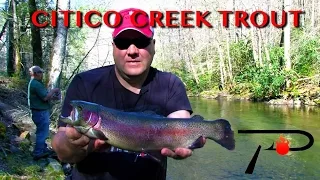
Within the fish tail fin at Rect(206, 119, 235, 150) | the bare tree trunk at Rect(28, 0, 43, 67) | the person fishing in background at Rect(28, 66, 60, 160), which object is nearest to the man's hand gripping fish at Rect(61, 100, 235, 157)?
the fish tail fin at Rect(206, 119, 235, 150)

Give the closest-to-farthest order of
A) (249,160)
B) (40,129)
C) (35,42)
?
(40,129), (249,160), (35,42)

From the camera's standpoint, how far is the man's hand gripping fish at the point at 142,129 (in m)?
1.97

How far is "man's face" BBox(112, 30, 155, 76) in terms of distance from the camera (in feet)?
7.34

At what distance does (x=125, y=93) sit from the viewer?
7.48 feet

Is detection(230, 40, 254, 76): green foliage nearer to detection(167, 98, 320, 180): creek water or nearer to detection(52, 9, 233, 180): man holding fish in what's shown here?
detection(167, 98, 320, 180): creek water

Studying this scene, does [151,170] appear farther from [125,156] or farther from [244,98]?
[244,98]

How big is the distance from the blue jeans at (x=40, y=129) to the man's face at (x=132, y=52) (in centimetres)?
502

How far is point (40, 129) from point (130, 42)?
5.18m

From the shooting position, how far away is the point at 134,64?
7.39ft

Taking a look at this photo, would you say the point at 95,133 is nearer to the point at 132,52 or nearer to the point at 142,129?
the point at 142,129

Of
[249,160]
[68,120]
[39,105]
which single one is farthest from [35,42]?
[68,120]

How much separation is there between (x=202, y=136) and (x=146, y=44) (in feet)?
2.16

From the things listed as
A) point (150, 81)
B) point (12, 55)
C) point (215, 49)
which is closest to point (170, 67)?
point (215, 49)

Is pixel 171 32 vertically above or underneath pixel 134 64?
above
